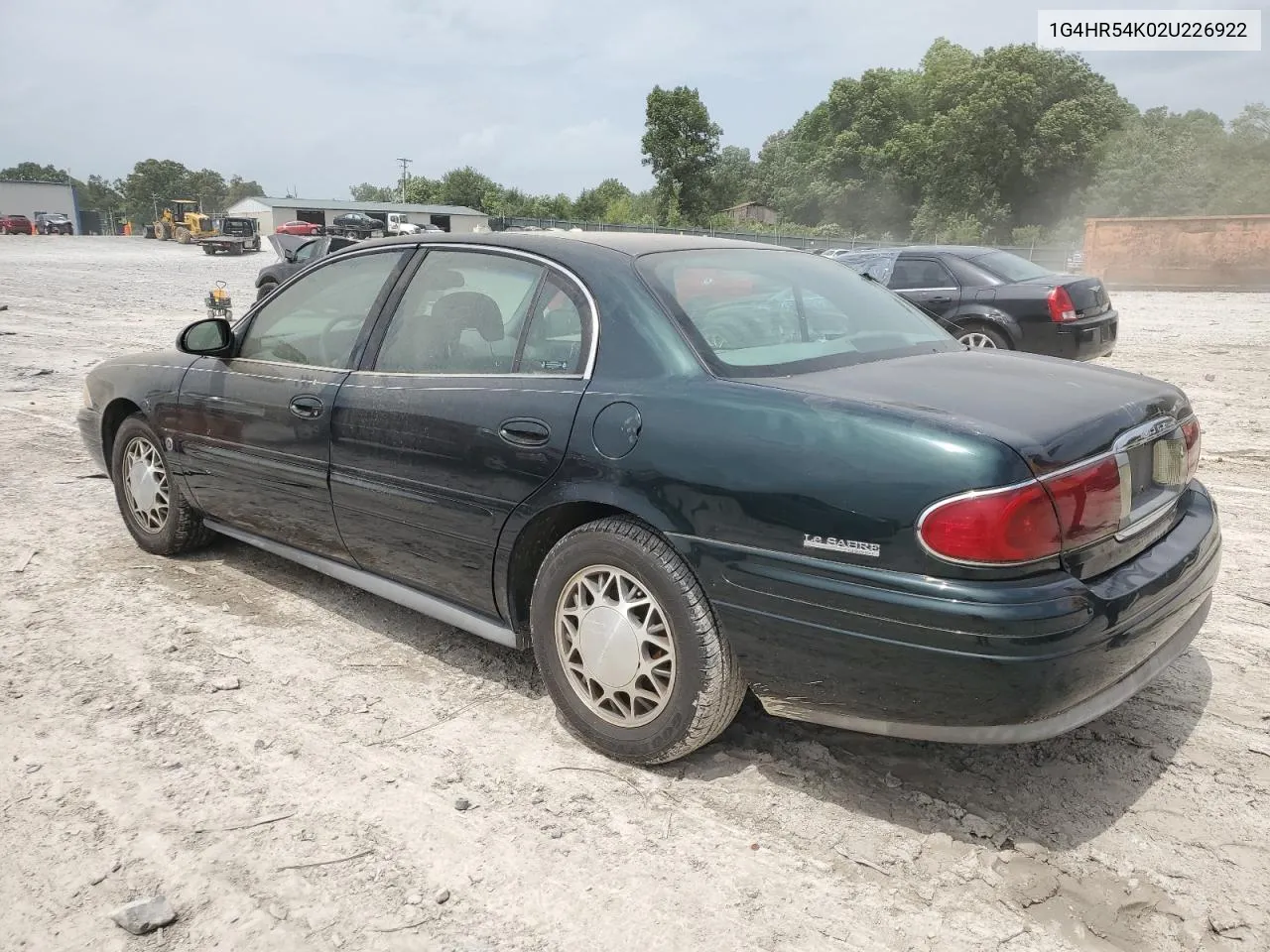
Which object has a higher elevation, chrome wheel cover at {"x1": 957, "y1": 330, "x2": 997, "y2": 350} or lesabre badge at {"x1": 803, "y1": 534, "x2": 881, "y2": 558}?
lesabre badge at {"x1": 803, "y1": 534, "x2": 881, "y2": 558}

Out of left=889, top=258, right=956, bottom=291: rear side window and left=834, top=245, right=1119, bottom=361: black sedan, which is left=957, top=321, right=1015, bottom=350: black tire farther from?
left=889, top=258, right=956, bottom=291: rear side window

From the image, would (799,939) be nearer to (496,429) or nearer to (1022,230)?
(496,429)

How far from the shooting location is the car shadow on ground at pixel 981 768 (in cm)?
264

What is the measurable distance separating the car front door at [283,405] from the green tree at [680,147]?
6114 cm

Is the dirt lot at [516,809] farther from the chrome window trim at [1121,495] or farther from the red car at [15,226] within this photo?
the red car at [15,226]

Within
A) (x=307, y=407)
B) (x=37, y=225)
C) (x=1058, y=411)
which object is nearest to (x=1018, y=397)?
(x=1058, y=411)

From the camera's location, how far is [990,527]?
86.2 inches

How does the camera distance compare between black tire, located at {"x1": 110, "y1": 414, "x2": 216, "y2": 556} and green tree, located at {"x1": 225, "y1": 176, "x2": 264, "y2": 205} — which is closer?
black tire, located at {"x1": 110, "y1": 414, "x2": 216, "y2": 556}

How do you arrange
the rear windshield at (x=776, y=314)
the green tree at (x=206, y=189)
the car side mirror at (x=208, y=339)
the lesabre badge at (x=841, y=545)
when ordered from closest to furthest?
the lesabre badge at (x=841, y=545) < the rear windshield at (x=776, y=314) < the car side mirror at (x=208, y=339) < the green tree at (x=206, y=189)

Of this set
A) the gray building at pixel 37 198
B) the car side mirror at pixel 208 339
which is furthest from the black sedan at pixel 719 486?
the gray building at pixel 37 198

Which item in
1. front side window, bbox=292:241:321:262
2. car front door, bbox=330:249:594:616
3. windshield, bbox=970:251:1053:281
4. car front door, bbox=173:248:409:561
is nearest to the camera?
car front door, bbox=330:249:594:616

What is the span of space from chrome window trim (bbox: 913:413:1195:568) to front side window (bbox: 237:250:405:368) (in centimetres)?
241

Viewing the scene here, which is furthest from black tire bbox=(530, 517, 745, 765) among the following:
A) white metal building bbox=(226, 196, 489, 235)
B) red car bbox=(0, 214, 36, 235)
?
white metal building bbox=(226, 196, 489, 235)

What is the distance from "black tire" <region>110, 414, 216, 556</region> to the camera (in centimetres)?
457
